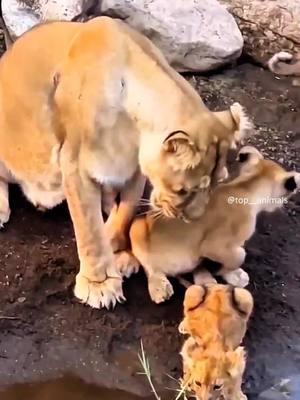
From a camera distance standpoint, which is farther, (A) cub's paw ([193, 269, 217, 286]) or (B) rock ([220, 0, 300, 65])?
(B) rock ([220, 0, 300, 65])

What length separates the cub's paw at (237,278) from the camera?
9.10 ft

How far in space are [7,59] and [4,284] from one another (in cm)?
66

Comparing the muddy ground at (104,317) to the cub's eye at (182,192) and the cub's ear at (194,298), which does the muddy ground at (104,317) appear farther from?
the cub's eye at (182,192)

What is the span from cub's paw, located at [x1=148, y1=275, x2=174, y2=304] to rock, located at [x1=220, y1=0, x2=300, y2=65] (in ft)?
5.13

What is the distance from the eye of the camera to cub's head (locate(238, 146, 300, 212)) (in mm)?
2646

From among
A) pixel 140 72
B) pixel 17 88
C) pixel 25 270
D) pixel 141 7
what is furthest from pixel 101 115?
pixel 141 7

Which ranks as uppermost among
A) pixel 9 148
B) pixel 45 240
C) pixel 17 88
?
pixel 17 88

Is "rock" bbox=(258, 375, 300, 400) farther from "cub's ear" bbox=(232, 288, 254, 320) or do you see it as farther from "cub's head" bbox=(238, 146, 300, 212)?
"cub's head" bbox=(238, 146, 300, 212)

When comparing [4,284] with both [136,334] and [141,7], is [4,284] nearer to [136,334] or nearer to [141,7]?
[136,334]

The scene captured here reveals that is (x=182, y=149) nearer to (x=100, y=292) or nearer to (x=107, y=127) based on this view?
(x=107, y=127)

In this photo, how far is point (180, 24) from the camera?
3.83 metres

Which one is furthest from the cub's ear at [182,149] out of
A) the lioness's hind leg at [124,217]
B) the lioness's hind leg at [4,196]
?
the lioness's hind leg at [4,196]

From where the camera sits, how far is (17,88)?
9.18 ft

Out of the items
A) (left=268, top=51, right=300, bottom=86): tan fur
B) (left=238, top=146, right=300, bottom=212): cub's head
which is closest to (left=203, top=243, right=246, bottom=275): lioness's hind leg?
(left=238, top=146, right=300, bottom=212): cub's head
